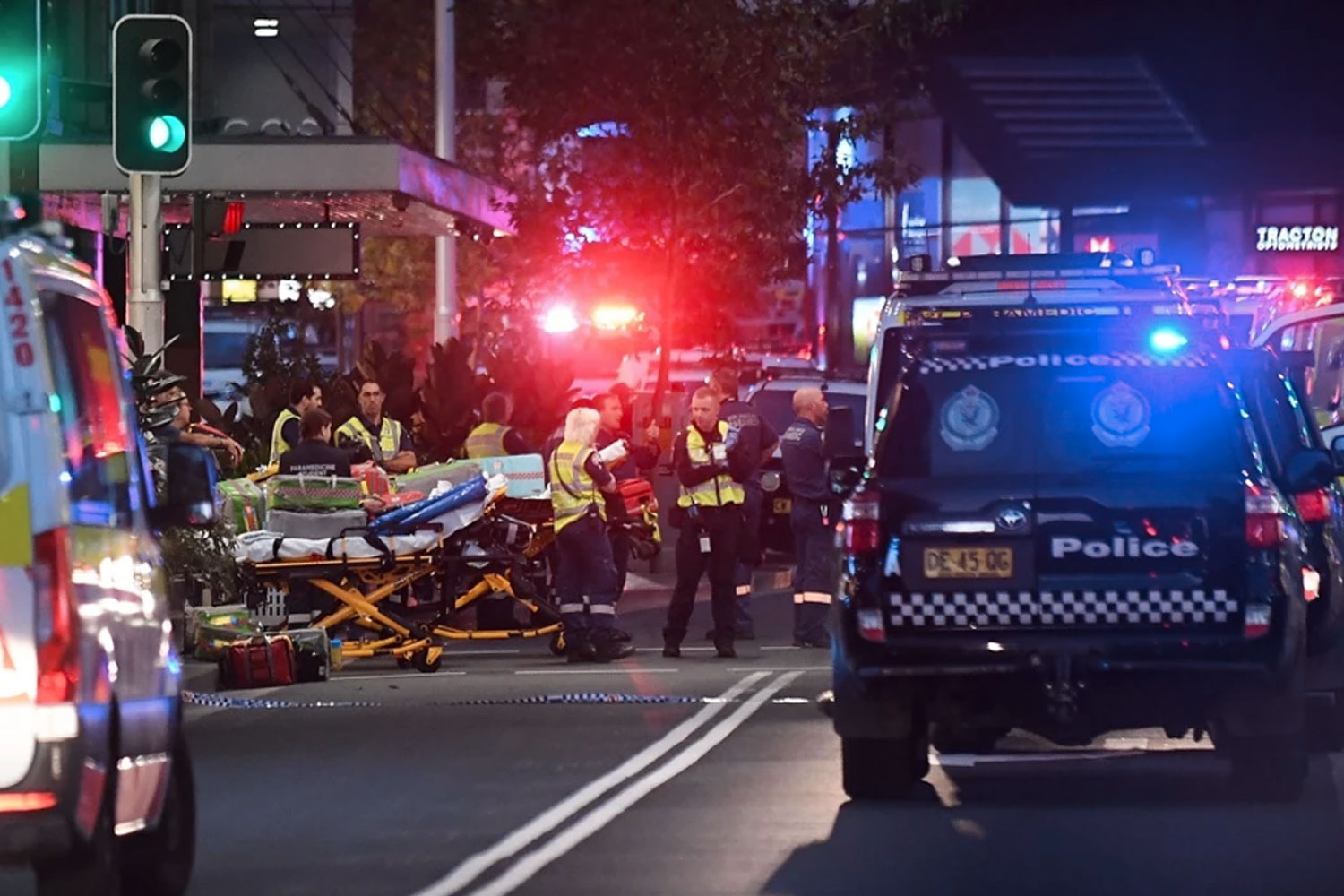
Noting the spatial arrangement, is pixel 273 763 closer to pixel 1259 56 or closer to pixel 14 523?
pixel 14 523

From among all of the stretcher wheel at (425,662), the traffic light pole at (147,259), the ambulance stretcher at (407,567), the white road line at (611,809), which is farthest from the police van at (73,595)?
the stretcher wheel at (425,662)

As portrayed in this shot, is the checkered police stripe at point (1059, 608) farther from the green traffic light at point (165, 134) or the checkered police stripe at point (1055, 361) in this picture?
the green traffic light at point (165, 134)

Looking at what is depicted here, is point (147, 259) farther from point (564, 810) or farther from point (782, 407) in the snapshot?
point (782, 407)

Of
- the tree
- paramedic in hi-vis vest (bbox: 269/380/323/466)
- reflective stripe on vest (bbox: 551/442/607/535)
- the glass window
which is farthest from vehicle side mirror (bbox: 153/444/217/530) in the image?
the tree

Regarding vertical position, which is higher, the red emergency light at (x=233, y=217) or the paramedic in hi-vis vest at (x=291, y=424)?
the red emergency light at (x=233, y=217)

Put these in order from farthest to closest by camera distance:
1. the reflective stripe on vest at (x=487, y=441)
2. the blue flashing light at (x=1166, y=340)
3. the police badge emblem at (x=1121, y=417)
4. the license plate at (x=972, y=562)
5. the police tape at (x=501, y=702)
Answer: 1. the reflective stripe on vest at (x=487, y=441)
2. the police tape at (x=501, y=702)
3. the blue flashing light at (x=1166, y=340)
4. the police badge emblem at (x=1121, y=417)
5. the license plate at (x=972, y=562)

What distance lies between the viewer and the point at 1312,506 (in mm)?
13867

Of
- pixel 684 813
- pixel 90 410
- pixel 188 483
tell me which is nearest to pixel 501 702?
pixel 684 813

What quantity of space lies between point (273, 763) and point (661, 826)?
3.34 meters

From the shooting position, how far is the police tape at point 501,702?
690 inches

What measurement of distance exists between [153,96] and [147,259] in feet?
9.10

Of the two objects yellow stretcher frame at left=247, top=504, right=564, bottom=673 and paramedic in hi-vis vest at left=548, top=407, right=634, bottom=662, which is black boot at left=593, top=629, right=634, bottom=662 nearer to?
paramedic in hi-vis vest at left=548, top=407, right=634, bottom=662

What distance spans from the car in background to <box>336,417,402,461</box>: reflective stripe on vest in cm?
542

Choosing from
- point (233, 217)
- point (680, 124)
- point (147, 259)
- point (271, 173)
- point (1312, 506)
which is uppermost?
point (680, 124)
